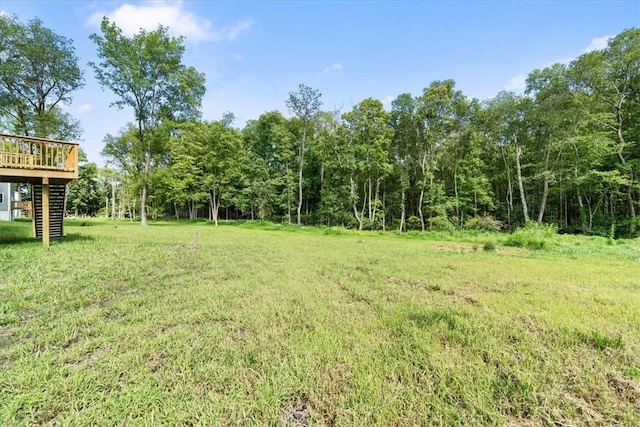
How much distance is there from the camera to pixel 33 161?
8.13 meters

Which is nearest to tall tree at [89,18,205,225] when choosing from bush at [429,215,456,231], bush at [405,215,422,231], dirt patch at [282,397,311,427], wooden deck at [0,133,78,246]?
wooden deck at [0,133,78,246]

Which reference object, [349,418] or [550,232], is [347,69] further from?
[349,418]

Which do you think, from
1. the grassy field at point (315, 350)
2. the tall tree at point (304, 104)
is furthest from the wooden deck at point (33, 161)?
the tall tree at point (304, 104)

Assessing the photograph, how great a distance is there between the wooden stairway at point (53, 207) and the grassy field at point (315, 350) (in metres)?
5.72

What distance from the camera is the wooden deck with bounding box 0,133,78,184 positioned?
778cm

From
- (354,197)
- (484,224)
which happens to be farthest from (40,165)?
(484,224)

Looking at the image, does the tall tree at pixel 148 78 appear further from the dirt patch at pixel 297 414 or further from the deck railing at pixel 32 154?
the dirt patch at pixel 297 414

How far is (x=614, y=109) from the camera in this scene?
1834cm

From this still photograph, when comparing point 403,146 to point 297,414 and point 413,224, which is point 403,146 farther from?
point 297,414

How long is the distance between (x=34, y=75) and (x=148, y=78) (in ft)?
23.9

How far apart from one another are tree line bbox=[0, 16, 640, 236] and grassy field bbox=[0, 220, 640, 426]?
747 inches

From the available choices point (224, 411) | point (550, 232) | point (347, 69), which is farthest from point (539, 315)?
point (347, 69)

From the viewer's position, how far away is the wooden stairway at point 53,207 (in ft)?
32.2

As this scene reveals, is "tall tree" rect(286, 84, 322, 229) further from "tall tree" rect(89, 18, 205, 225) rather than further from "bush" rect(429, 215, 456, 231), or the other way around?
"bush" rect(429, 215, 456, 231)
